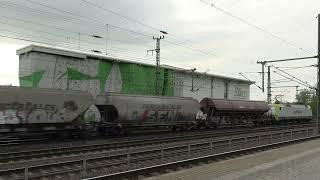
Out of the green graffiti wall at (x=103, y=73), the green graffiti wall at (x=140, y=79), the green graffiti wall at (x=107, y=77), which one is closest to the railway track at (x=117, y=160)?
the green graffiti wall at (x=107, y=77)

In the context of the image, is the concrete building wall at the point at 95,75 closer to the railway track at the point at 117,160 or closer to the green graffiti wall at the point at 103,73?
the green graffiti wall at the point at 103,73

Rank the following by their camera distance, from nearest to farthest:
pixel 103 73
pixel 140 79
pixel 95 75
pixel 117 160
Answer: pixel 117 160
pixel 95 75
pixel 103 73
pixel 140 79

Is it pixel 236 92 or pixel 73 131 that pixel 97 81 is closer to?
pixel 73 131

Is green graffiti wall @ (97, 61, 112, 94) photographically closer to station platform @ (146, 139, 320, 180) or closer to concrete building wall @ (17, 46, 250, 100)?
concrete building wall @ (17, 46, 250, 100)

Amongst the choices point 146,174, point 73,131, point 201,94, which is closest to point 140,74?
point 201,94

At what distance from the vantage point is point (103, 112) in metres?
29.2

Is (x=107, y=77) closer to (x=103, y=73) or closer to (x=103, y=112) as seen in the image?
(x=103, y=73)

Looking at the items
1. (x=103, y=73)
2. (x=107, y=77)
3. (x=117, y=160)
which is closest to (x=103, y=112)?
(x=103, y=73)

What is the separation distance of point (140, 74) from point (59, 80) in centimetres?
1175

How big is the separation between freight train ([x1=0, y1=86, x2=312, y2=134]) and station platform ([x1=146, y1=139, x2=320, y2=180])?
11878 millimetres

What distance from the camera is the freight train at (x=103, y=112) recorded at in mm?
22688

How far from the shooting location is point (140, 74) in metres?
45.5

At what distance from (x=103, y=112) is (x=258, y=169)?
16648mm

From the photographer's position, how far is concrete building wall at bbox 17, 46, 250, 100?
1341 inches
